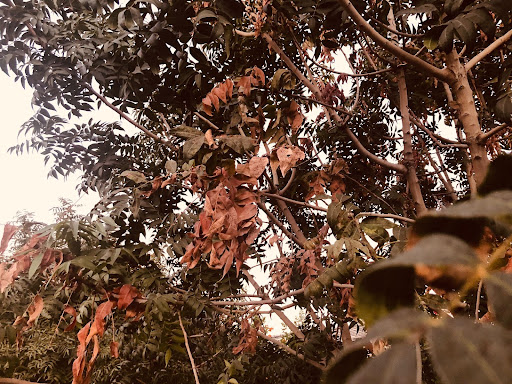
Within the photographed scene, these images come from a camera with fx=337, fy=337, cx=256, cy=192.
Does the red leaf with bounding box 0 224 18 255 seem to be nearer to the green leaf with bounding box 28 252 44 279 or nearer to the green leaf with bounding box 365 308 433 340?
the green leaf with bounding box 28 252 44 279

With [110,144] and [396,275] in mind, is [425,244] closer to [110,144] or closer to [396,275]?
[396,275]

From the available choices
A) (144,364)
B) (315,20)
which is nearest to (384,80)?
(315,20)

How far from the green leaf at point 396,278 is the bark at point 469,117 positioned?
3.02 ft

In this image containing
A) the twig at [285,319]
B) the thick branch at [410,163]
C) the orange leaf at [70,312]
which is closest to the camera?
the orange leaf at [70,312]

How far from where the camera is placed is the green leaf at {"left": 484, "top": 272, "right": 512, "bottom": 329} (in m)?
0.16

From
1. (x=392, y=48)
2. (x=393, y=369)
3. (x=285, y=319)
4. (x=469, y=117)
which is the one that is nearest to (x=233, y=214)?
(x=392, y=48)

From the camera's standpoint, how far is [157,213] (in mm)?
1846

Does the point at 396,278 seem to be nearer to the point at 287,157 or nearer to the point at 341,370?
the point at 341,370

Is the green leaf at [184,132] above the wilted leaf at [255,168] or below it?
above

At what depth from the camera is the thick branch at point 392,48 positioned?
2.80 feet

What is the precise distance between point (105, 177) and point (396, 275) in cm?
227

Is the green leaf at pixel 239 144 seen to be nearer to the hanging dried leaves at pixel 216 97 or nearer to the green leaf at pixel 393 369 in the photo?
the hanging dried leaves at pixel 216 97

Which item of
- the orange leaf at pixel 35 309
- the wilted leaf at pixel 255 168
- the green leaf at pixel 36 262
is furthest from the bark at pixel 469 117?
the orange leaf at pixel 35 309

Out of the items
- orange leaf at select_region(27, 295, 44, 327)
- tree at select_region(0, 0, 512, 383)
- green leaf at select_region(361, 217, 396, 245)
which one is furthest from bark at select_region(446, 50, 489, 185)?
orange leaf at select_region(27, 295, 44, 327)
